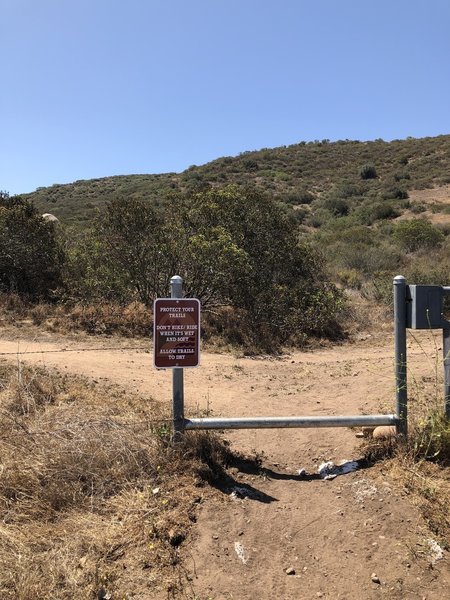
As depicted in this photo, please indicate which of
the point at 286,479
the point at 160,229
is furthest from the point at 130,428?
the point at 160,229

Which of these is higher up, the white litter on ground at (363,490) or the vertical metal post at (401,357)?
the vertical metal post at (401,357)

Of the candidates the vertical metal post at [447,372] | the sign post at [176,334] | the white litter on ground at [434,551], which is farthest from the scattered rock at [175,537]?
the vertical metal post at [447,372]

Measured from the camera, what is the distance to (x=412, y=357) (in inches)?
337

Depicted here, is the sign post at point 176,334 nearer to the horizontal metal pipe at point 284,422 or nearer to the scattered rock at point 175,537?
the horizontal metal pipe at point 284,422

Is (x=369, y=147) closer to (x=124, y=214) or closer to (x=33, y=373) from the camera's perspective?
(x=124, y=214)

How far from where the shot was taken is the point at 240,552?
326cm

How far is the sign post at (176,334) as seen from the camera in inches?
157

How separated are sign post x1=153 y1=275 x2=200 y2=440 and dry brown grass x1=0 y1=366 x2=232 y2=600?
0.48m

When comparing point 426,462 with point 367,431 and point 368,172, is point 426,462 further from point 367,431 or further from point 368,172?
point 368,172

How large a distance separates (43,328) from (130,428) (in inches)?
286

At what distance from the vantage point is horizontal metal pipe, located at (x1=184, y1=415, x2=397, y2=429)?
4129mm

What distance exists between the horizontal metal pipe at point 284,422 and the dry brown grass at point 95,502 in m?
0.18

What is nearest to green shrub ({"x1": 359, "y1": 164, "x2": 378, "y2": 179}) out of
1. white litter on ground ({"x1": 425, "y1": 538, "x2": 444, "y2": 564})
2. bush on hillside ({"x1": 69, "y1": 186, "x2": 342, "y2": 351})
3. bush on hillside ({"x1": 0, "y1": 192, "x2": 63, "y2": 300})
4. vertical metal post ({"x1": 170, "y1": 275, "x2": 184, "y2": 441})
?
bush on hillside ({"x1": 69, "y1": 186, "x2": 342, "y2": 351})

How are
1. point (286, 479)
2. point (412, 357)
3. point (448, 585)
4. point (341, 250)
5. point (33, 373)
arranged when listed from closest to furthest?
point (448, 585)
point (286, 479)
point (33, 373)
point (412, 357)
point (341, 250)
